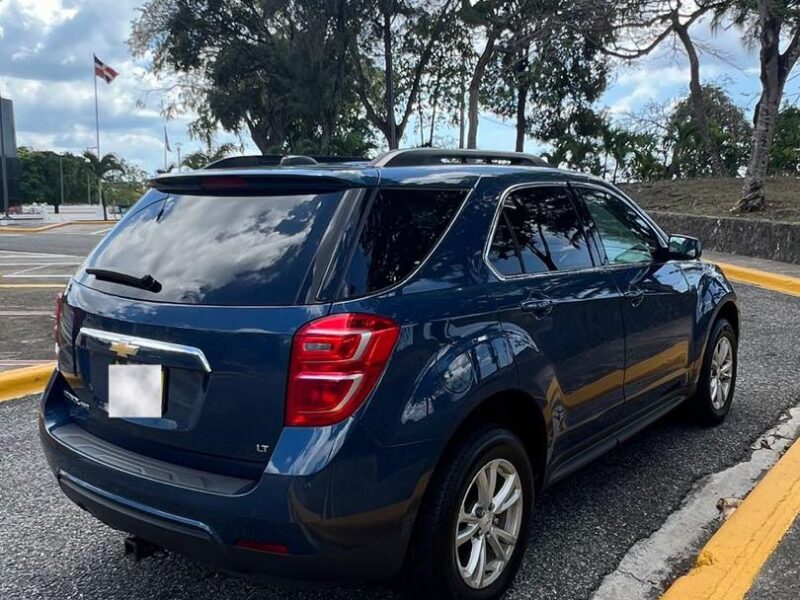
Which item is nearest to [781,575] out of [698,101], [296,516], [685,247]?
[685,247]

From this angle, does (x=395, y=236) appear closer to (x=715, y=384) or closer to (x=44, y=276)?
(x=715, y=384)

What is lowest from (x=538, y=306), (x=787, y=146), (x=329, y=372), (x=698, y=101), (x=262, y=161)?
(x=329, y=372)

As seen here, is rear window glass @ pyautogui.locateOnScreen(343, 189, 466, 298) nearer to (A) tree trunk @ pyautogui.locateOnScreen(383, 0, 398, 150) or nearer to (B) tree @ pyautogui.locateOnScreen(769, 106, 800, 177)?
(B) tree @ pyautogui.locateOnScreen(769, 106, 800, 177)

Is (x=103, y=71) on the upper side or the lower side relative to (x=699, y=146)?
upper

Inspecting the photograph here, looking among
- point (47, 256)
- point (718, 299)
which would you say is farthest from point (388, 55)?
point (718, 299)

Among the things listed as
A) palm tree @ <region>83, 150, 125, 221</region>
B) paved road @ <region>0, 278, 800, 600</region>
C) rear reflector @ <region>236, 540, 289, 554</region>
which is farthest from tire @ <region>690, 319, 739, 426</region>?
palm tree @ <region>83, 150, 125, 221</region>

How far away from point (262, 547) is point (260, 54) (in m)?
27.6

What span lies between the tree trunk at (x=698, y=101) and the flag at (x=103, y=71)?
29.9 m

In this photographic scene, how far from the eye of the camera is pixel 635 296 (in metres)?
3.56

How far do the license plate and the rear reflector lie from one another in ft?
1.69

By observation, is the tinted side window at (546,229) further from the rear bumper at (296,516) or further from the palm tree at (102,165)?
the palm tree at (102,165)

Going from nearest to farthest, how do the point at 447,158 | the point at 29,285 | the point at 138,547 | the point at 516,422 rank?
the point at 138,547, the point at 516,422, the point at 447,158, the point at 29,285

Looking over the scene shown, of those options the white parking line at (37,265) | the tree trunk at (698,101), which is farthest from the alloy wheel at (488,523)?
the tree trunk at (698,101)

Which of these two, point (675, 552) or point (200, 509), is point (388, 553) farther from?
point (675, 552)
